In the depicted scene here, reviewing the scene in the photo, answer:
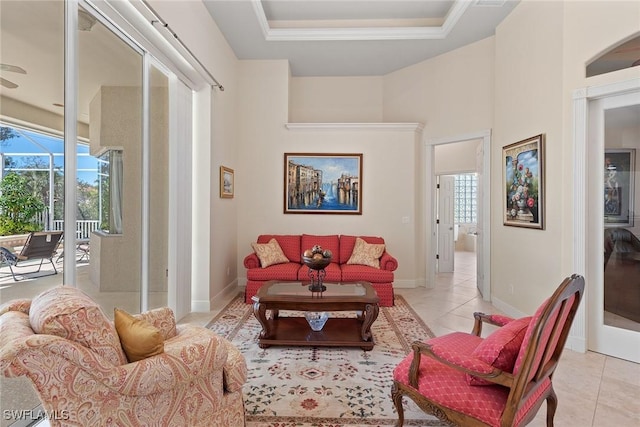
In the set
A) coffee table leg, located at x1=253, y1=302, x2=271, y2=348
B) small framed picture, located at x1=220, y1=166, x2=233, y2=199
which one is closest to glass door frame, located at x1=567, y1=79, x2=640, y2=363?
coffee table leg, located at x1=253, y1=302, x2=271, y2=348

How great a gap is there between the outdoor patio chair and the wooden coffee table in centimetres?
160

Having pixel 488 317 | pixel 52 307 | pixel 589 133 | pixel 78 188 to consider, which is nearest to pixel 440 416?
pixel 488 317

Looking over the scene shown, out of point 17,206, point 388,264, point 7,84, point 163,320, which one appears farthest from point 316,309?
point 7,84

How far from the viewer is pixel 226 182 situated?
4734mm

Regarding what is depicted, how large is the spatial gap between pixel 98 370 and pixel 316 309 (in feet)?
6.12

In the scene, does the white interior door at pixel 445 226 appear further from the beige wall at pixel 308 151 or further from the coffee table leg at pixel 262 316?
the coffee table leg at pixel 262 316

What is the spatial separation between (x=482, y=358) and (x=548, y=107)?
10.3 ft

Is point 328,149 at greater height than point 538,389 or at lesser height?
greater

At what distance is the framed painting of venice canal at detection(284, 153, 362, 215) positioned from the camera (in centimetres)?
541

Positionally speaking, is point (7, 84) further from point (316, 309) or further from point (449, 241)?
point (449, 241)

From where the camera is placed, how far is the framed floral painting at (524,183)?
3508mm

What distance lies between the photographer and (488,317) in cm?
206

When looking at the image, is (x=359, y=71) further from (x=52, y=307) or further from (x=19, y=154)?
(x=52, y=307)

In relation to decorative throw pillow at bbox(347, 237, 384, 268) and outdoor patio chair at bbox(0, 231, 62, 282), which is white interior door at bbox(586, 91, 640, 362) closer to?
decorative throw pillow at bbox(347, 237, 384, 268)
